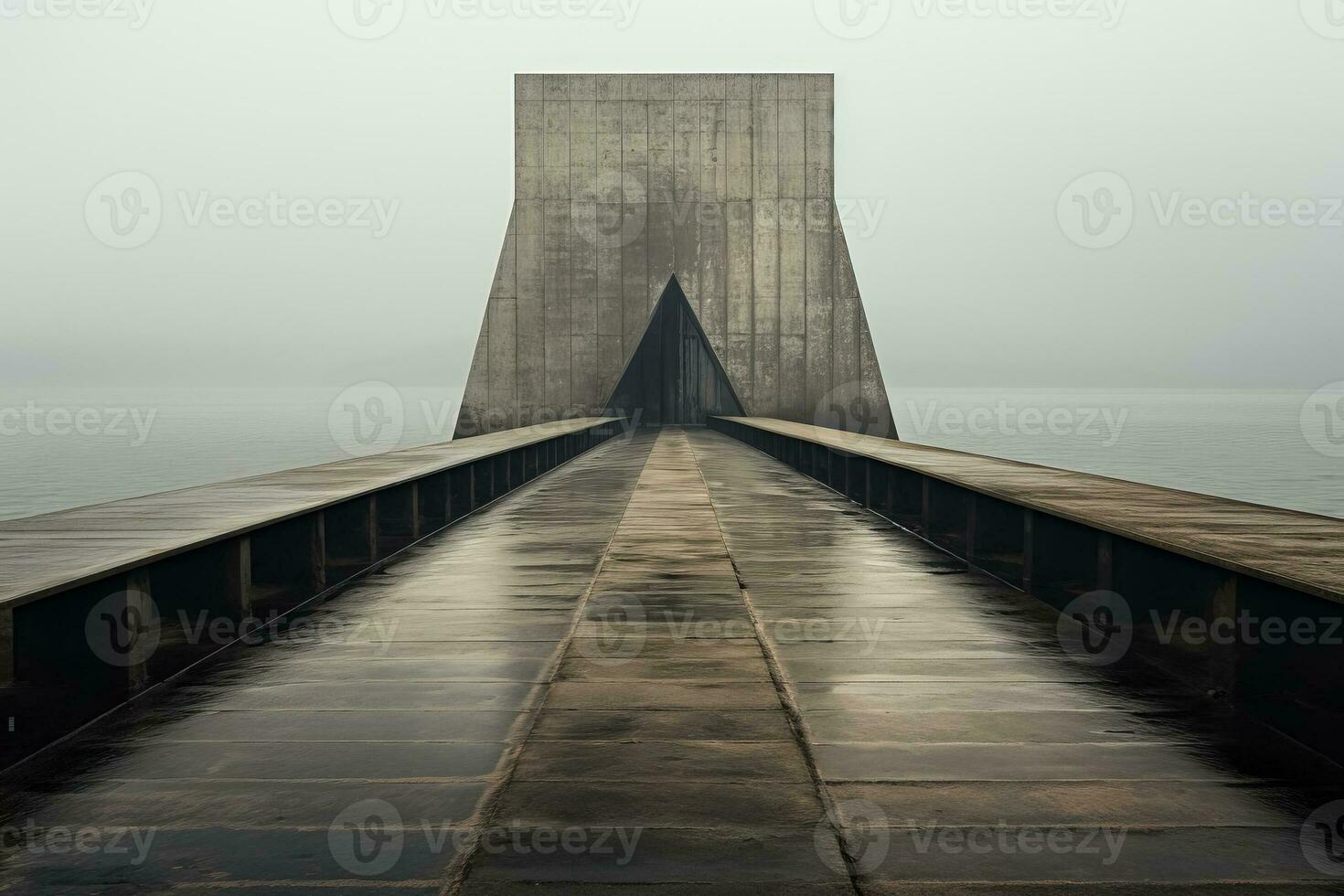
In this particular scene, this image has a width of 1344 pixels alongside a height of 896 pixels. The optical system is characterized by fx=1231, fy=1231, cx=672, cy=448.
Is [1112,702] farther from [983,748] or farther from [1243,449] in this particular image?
[1243,449]

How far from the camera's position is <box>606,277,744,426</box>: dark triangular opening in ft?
190

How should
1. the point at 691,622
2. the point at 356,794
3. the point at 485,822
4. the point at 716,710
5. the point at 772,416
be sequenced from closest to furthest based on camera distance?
the point at 485,822 → the point at 356,794 → the point at 716,710 → the point at 691,622 → the point at 772,416

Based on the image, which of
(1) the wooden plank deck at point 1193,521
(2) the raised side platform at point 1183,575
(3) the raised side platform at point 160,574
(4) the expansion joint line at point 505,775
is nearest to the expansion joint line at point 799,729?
(4) the expansion joint line at point 505,775

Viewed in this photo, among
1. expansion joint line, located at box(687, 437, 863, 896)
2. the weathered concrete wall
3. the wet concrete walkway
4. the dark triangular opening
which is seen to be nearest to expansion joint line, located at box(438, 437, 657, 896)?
the wet concrete walkway

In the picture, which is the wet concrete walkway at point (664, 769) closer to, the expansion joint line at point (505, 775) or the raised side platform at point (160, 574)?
the expansion joint line at point (505, 775)

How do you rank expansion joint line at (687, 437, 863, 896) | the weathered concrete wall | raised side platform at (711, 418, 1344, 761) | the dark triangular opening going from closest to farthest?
expansion joint line at (687, 437, 863, 896)
raised side platform at (711, 418, 1344, 761)
the weathered concrete wall
the dark triangular opening

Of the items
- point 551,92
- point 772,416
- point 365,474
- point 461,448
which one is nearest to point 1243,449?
point 772,416

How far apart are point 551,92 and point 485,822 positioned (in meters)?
41.5

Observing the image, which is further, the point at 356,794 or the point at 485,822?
the point at 356,794

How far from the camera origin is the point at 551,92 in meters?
43.1

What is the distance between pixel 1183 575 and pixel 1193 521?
59.2 inches

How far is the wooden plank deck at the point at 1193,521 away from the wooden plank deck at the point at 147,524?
5.20m

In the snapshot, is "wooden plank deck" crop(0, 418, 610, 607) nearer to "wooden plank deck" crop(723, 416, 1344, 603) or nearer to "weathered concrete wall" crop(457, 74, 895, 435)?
"wooden plank deck" crop(723, 416, 1344, 603)

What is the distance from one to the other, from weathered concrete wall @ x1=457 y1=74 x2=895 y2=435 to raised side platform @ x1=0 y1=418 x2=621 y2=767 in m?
30.3
